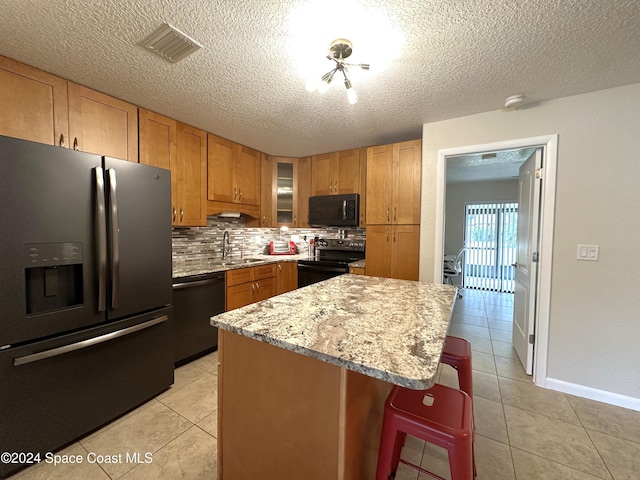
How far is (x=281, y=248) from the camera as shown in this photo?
4008 millimetres

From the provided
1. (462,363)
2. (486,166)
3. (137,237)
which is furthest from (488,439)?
(486,166)

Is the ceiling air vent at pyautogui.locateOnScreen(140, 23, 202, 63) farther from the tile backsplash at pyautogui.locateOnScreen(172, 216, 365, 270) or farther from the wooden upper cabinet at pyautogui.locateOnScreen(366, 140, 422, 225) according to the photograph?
the wooden upper cabinet at pyautogui.locateOnScreen(366, 140, 422, 225)

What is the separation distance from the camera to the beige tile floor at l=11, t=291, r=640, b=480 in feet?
4.58

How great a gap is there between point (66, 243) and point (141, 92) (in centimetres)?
131

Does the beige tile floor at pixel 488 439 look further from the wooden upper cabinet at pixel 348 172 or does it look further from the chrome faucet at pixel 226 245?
the wooden upper cabinet at pixel 348 172

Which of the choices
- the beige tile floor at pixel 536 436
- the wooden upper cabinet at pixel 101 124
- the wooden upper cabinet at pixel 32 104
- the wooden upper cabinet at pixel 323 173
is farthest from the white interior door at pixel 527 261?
the wooden upper cabinet at pixel 32 104

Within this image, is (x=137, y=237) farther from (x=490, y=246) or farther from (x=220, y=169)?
(x=490, y=246)

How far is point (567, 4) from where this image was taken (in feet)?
3.97

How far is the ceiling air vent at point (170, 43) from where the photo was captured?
1413 millimetres

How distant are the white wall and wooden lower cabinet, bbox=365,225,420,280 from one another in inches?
44.1

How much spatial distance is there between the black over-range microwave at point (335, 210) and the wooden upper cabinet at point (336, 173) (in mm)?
145

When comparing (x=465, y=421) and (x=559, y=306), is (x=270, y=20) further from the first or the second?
(x=559, y=306)

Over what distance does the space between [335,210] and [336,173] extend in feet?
1.80

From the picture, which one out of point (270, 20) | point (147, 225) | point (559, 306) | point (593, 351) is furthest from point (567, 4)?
point (147, 225)
